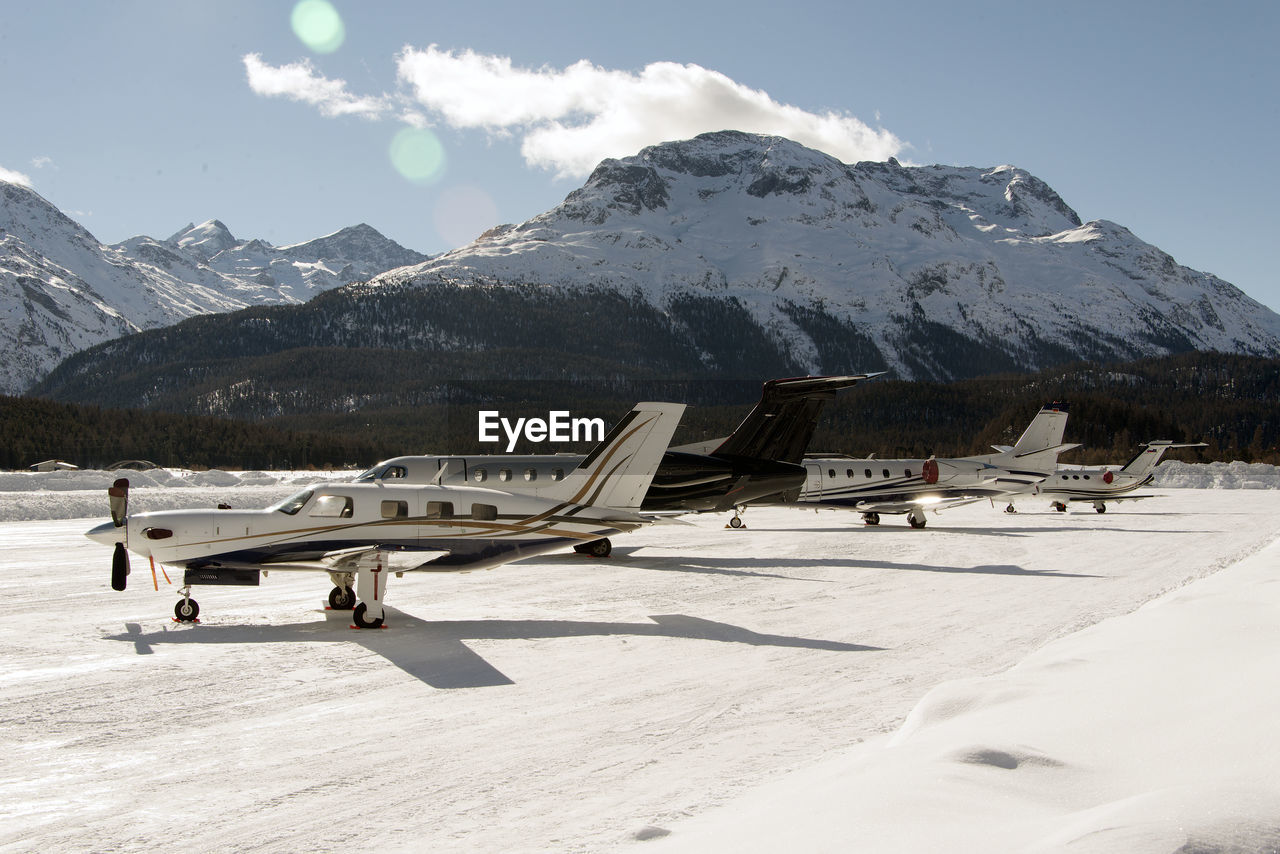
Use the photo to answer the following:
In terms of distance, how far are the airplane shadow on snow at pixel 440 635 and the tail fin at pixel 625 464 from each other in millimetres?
3175

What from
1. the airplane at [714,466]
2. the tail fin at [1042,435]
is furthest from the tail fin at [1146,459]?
the airplane at [714,466]

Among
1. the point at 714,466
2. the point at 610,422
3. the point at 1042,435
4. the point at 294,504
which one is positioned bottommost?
the point at 294,504

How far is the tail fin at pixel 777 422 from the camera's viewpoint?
92.6 feet

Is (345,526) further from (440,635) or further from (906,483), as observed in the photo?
(906,483)

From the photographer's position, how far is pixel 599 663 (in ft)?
37.5

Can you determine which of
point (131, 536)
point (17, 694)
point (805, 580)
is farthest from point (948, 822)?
point (805, 580)

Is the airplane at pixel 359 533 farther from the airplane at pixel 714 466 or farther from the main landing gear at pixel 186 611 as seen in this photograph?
the airplane at pixel 714 466

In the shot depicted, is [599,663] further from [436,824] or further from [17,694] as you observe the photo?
[17,694]

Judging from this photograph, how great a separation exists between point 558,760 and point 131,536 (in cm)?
951

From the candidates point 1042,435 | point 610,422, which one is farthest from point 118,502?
point 610,422

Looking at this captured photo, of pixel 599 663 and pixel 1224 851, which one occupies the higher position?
pixel 1224 851

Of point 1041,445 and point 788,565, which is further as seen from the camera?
point 1041,445

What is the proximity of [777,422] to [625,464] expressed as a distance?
36.6ft

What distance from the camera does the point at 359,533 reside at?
1481 centimetres
